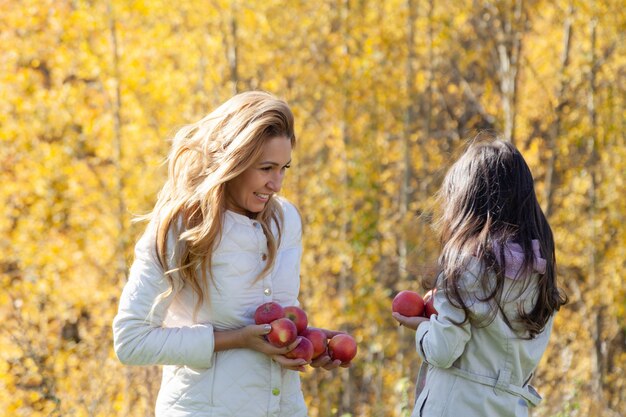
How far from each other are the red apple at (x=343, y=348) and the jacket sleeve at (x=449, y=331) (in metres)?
0.30

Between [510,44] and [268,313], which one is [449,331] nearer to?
[268,313]

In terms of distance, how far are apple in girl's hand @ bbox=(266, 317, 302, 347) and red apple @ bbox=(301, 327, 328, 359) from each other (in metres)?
0.19

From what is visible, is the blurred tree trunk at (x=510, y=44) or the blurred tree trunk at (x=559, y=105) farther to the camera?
the blurred tree trunk at (x=559, y=105)

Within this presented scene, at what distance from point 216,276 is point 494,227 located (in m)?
0.75

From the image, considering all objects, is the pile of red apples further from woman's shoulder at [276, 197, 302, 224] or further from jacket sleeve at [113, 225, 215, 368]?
woman's shoulder at [276, 197, 302, 224]

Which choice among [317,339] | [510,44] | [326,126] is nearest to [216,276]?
[317,339]

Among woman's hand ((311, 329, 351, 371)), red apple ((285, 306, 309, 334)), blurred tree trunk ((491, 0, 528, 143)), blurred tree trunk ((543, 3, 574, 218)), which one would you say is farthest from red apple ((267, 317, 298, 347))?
blurred tree trunk ((543, 3, 574, 218))

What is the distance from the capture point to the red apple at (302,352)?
2.27m

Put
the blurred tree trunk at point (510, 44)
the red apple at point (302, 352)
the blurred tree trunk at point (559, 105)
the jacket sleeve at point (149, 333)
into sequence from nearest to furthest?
1. the jacket sleeve at point (149, 333)
2. the red apple at point (302, 352)
3. the blurred tree trunk at point (510, 44)
4. the blurred tree trunk at point (559, 105)

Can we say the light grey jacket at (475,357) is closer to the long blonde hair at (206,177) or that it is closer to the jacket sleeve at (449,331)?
the jacket sleeve at (449,331)

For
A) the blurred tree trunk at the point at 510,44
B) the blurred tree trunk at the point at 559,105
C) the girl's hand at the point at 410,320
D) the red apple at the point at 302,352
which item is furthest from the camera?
the blurred tree trunk at the point at 559,105

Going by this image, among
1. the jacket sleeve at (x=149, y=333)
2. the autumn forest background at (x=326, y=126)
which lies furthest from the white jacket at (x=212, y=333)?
the autumn forest background at (x=326, y=126)

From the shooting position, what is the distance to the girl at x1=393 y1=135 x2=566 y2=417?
222 centimetres

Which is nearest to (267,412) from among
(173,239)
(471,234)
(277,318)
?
(277,318)
